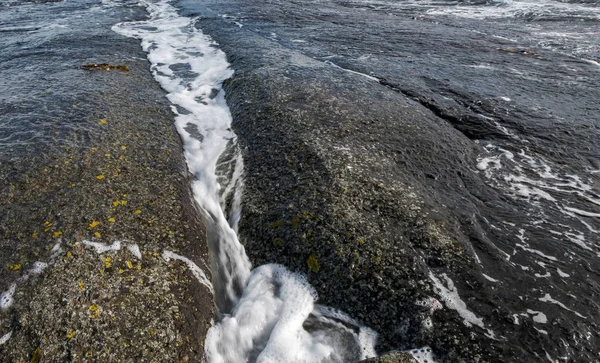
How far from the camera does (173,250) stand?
19.5 ft

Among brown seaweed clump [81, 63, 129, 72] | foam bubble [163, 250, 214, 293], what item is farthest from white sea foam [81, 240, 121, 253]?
brown seaweed clump [81, 63, 129, 72]

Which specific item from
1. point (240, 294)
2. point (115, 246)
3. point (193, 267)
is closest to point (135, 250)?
point (115, 246)

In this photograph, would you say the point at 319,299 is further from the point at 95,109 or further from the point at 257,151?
the point at 95,109

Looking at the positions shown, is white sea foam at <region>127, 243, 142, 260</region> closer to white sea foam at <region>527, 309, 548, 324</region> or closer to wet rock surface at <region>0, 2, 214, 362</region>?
wet rock surface at <region>0, 2, 214, 362</region>

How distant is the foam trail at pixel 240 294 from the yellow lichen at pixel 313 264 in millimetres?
216

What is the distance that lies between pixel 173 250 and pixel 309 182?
9.30 feet

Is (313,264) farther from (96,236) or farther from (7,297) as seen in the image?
(7,297)

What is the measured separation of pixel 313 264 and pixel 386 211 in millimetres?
1695

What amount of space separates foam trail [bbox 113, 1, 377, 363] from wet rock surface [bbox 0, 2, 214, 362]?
35cm

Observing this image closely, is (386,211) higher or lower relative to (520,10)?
lower

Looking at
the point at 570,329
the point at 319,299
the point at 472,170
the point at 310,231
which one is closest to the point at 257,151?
the point at 310,231

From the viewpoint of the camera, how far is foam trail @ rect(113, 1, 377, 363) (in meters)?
5.22

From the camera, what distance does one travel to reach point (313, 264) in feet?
19.9

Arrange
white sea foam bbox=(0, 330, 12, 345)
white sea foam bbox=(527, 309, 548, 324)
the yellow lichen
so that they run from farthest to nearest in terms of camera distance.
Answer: the yellow lichen, white sea foam bbox=(527, 309, 548, 324), white sea foam bbox=(0, 330, 12, 345)
